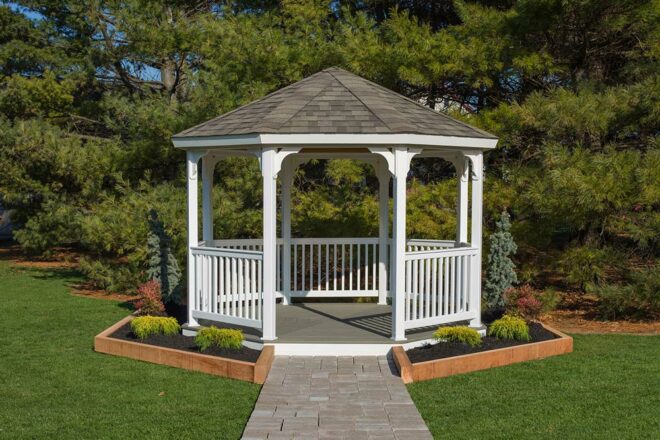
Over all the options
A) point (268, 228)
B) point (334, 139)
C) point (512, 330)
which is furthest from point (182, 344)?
point (512, 330)

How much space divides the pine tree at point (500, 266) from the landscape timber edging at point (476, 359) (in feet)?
5.42

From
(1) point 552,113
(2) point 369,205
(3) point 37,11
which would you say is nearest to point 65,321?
(2) point 369,205

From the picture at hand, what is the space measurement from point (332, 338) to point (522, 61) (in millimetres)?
6889

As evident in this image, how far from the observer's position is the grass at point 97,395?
6.35 m

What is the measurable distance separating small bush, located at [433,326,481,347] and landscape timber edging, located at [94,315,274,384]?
6.62 ft

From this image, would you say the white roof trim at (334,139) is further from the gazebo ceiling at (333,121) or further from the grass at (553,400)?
the grass at (553,400)

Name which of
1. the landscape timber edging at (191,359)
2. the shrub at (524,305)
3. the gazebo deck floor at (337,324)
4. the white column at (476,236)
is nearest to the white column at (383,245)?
the gazebo deck floor at (337,324)

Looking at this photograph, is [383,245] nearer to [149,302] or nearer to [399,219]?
[399,219]

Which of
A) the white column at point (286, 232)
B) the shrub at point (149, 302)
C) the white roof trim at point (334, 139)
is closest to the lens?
the white roof trim at point (334, 139)

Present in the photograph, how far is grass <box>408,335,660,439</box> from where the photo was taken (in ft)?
20.7

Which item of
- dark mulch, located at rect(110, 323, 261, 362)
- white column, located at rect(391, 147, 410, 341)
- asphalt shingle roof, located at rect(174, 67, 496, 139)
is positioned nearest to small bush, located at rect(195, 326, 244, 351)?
dark mulch, located at rect(110, 323, 261, 362)

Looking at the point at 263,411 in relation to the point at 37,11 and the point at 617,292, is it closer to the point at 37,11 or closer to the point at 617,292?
the point at 617,292

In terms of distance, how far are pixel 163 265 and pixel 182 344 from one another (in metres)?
2.81

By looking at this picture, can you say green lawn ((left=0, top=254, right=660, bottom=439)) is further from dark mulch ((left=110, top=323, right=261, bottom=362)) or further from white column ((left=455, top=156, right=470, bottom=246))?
white column ((left=455, top=156, right=470, bottom=246))
